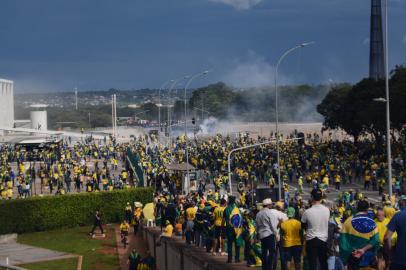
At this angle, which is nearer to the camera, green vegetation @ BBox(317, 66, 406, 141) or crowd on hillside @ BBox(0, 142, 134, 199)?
crowd on hillside @ BBox(0, 142, 134, 199)

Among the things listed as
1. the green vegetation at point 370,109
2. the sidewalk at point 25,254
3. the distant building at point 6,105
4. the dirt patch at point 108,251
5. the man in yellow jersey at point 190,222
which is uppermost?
the distant building at point 6,105

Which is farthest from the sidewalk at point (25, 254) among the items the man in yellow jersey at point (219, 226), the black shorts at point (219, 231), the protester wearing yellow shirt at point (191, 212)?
the black shorts at point (219, 231)

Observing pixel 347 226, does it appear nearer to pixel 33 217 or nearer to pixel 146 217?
pixel 146 217

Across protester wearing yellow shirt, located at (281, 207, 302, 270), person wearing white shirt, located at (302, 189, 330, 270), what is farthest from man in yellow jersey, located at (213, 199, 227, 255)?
person wearing white shirt, located at (302, 189, 330, 270)

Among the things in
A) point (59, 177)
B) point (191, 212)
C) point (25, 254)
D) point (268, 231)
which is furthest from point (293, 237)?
point (59, 177)

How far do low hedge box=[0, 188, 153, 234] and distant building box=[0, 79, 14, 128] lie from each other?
4518 inches

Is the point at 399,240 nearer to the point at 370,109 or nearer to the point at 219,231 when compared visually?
the point at 219,231

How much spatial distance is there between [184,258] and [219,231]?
1.38 m

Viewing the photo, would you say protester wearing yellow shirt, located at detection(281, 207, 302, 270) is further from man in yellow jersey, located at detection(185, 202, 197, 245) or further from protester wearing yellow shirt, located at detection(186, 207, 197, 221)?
protester wearing yellow shirt, located at detection(186, 207, 197, 221)

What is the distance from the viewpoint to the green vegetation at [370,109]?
216 ft

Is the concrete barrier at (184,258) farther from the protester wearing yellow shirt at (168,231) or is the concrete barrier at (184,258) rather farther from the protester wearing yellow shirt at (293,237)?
the protester wearing yellow shirt at (293,237)

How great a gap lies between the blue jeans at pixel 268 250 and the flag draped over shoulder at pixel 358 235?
11.2 feet

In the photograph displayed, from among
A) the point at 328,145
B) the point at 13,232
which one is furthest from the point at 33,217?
the point at 328,145

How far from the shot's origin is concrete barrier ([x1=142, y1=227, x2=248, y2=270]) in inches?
613
